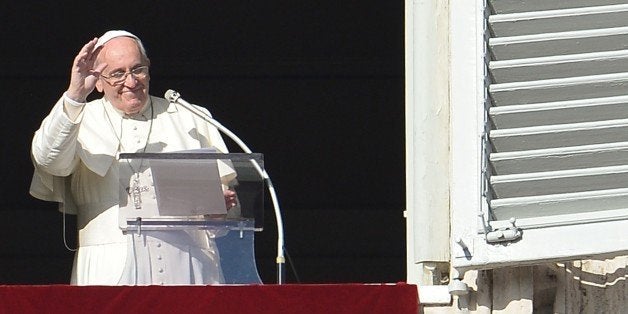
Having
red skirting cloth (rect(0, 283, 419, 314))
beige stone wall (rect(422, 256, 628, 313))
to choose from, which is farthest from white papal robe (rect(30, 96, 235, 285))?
beige stone wall (rect(422, 256, 628, 313))

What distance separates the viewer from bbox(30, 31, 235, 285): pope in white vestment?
16.8 feet

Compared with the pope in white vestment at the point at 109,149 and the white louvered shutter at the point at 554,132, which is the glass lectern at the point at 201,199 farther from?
the white louvered shutter at the point at 554,132

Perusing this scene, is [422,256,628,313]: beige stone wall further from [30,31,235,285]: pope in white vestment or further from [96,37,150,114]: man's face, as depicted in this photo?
[96,37,150,114]: man's face

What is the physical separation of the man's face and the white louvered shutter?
1.05m

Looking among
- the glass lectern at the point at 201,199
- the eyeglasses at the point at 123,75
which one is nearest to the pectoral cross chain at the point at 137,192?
the glass lectern at the point at 201,199

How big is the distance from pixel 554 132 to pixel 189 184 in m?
0.86

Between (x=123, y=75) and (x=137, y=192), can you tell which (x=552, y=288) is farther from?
(x=123, y=75)

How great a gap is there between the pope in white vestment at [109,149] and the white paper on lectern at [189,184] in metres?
0.09

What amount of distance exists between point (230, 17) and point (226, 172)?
3.36 metres

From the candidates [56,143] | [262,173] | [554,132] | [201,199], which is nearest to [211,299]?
[201,199]

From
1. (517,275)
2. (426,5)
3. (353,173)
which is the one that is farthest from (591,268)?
(353,173)

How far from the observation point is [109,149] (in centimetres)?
545

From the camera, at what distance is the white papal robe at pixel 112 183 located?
200 inches

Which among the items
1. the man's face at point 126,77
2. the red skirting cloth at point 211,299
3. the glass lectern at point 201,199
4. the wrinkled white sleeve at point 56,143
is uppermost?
the man's face at point 126,77
